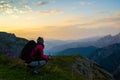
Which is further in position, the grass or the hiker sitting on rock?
the grass

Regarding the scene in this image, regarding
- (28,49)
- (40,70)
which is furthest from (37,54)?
(40,70)

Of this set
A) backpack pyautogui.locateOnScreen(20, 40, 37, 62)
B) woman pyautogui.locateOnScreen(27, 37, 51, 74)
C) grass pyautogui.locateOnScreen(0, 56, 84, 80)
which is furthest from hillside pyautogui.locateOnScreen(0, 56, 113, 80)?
backpack pyautogui.locateOnScreen(20, 40, 37, 62)

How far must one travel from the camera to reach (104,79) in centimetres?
2883

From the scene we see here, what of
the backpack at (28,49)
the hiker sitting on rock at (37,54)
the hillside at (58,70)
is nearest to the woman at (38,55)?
the hiker sitting on rock at (37,54)

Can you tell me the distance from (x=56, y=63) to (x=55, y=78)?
19.1 feet

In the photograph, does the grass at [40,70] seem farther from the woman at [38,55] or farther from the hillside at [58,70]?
the woman at [38,55]

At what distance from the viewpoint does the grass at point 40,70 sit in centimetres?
2145

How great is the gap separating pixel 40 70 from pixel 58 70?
4.63ft

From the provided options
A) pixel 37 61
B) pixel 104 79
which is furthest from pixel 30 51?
pixel 104 79

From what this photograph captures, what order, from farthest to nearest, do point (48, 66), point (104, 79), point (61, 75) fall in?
point (104, 79), point (48, 66), point (61, 75)

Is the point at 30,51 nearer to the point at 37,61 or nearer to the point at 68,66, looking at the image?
the point at 37,61

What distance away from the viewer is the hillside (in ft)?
71.3

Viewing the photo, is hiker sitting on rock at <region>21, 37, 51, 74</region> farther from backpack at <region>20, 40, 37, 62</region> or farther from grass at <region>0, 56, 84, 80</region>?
grass at <region>0, 56, 84, 80</region>

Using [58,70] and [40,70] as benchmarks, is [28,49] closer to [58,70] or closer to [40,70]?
[40,70]
